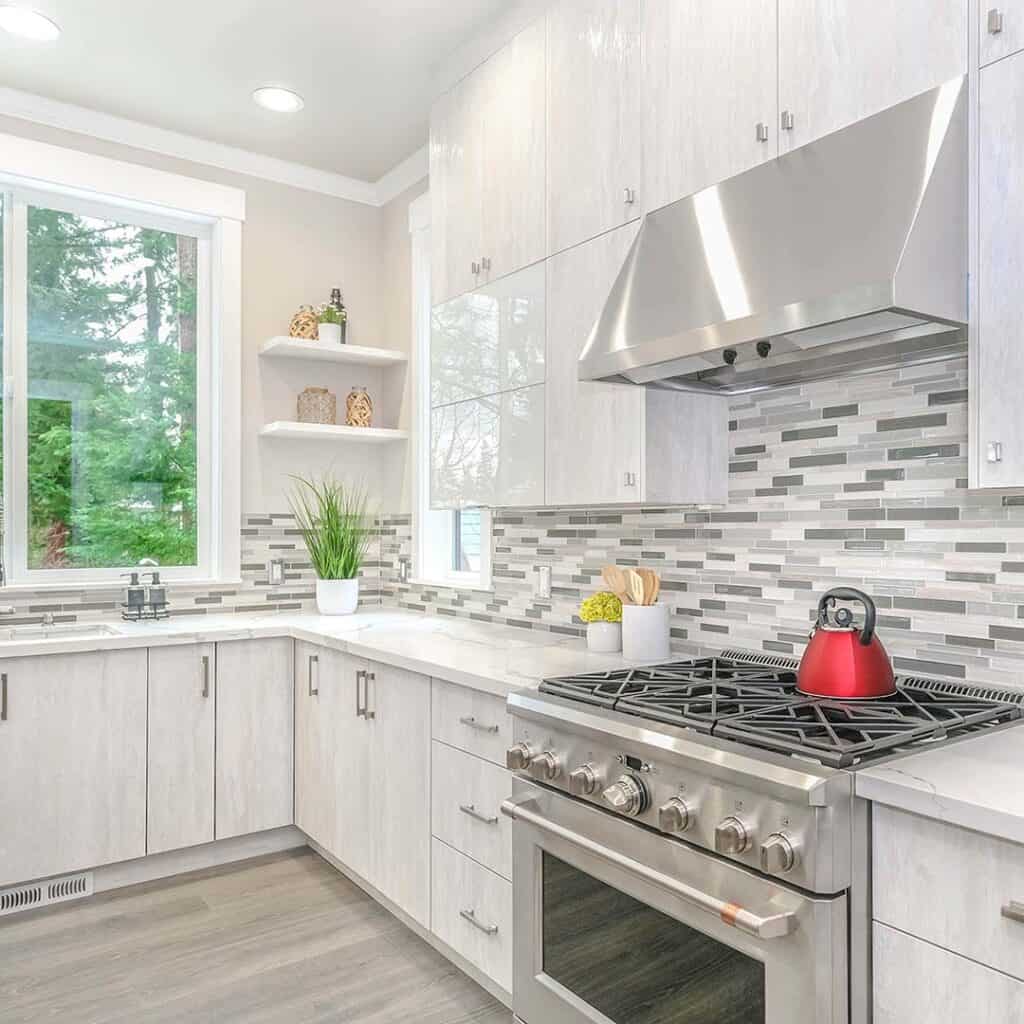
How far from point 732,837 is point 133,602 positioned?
2.73 m

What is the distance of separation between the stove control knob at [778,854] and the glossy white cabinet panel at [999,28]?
1.37 m

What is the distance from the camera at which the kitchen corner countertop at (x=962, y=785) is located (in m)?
1.08

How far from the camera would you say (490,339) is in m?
2.71

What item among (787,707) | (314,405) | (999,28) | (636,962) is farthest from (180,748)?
(999,28)

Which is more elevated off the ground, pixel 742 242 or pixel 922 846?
pixel 742 242

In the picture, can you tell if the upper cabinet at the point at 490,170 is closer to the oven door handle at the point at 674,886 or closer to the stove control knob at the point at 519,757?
the stove control knob at the point at 519,757

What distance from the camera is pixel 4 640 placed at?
2996mm

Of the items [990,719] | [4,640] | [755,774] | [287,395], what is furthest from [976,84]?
[4,640]

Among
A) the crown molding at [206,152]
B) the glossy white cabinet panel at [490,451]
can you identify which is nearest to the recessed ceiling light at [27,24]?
the crown molding at [206,152]

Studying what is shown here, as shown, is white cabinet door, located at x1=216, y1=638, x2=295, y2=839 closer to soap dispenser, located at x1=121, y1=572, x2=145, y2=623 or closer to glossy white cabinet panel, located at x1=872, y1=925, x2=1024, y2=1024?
soap dispenser, located at x1=121, y1=572, x2=145, y2=623

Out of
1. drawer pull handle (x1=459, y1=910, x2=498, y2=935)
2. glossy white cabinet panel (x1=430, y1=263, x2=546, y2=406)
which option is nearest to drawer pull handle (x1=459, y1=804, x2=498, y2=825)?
drawer pull handle (x1=459, y1=910, x2=498, y2=935)

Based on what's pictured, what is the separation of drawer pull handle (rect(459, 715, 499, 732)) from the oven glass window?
0.36 m

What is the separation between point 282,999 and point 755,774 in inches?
65.8

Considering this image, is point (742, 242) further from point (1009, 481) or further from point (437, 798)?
point (437, 798)
